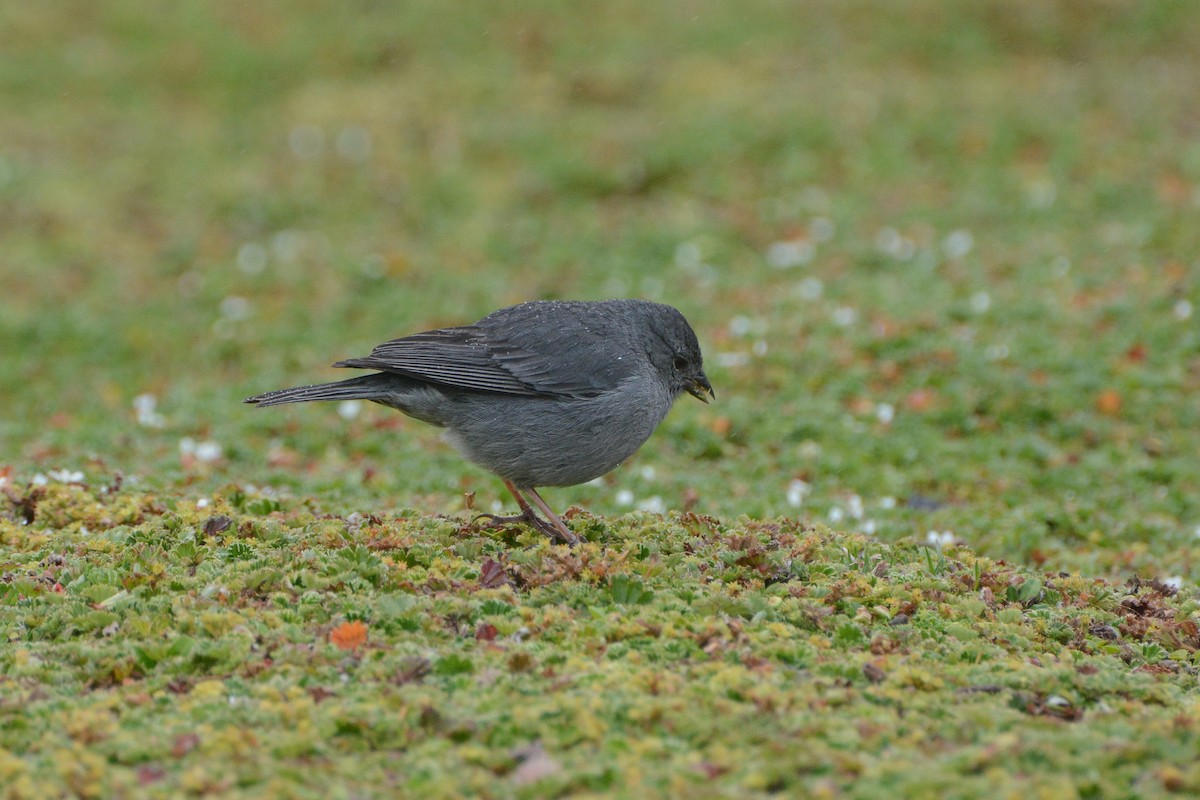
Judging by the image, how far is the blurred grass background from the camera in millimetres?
9664

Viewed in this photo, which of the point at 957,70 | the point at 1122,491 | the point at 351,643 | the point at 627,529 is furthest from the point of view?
the point at 957,70

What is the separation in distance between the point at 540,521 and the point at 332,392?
127 centimetres

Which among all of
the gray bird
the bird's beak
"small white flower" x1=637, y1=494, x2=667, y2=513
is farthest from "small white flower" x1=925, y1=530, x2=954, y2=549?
the gray bird

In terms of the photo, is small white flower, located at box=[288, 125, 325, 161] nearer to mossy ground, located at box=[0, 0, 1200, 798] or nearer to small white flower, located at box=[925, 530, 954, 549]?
mossy ground, located at box=[0, 0, 1200, 798]

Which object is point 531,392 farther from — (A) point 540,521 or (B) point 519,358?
(A) point 540,521

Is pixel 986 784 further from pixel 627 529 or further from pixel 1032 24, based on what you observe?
pixel 1032 24

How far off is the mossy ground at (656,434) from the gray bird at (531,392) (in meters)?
0.44

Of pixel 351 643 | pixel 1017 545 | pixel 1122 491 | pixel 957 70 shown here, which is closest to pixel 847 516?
pixel 1017 545

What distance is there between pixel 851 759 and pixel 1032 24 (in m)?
16.7

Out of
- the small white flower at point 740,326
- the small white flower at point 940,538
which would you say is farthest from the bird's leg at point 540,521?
the small white flower at point 740,326

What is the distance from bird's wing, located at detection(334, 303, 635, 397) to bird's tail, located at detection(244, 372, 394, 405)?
0.40 ft

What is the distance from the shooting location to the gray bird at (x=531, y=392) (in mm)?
6707

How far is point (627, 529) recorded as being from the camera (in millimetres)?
6820

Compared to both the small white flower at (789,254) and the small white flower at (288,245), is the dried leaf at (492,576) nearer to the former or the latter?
the small white flower at (789,254)
